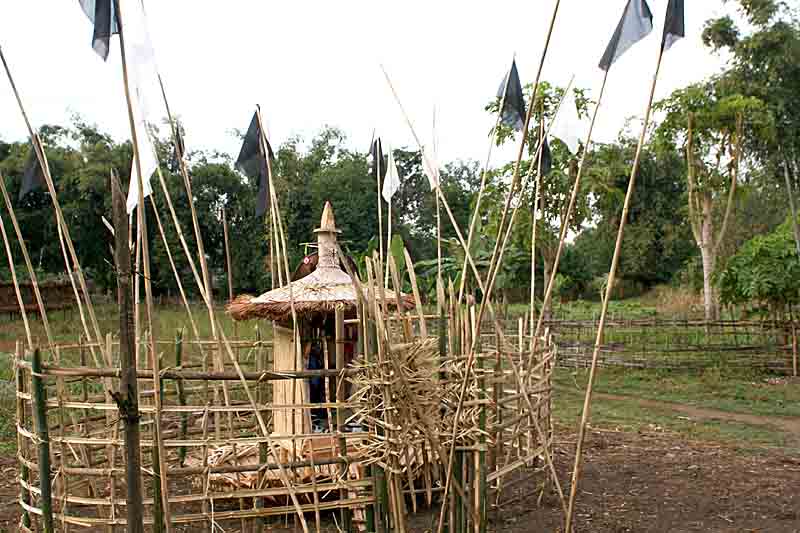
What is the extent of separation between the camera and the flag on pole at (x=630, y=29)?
10.2 ft

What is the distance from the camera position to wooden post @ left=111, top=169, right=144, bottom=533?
239 centimetres

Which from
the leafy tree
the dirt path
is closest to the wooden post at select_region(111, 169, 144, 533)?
the dirt path

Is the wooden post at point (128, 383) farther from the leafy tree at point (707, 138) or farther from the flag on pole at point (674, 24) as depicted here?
the leafy tree at point (707, 138)

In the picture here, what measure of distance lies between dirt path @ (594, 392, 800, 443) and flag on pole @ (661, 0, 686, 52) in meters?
5.72

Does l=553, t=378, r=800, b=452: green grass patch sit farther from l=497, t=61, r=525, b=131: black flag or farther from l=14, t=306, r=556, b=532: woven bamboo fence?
l=497, t=61, r=525, b=131: black flag

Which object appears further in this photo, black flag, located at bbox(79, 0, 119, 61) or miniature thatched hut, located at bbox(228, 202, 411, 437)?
miniature thatched hut, located at bbox(228, 202, 411, 437)

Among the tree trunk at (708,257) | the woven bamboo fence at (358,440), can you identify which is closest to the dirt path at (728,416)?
the woven bamboo fence at (358,440)

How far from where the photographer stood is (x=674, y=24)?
284cm

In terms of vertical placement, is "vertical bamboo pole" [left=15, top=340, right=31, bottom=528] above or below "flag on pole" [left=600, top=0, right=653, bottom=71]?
below

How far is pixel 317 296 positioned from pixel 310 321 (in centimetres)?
29

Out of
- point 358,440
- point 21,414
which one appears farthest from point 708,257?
point 21,414

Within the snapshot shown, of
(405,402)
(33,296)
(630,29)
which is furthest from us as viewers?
(33,296)

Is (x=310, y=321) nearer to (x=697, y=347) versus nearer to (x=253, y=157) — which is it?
(x=253, y=157)

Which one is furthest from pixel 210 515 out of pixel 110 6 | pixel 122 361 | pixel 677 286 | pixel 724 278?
pixel 677 286
